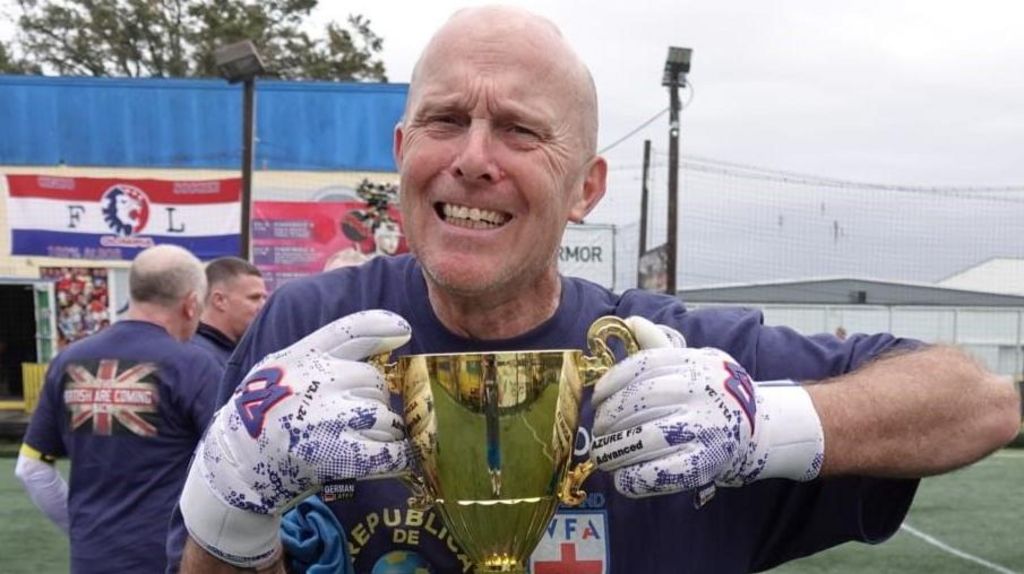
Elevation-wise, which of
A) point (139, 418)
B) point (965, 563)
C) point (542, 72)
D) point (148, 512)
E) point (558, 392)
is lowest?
point (965, 563)

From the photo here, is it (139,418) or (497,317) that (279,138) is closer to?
(139,418)

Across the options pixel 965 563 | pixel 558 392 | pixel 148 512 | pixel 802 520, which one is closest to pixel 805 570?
pixel 965 563

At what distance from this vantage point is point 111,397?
376 cm

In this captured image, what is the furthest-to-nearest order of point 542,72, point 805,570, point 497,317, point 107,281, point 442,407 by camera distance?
1. point 107,281
2. point 805,570
3. point 497,317
4. point 542,72
5. point 442,407

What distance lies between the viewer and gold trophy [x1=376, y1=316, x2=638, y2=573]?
1.24m

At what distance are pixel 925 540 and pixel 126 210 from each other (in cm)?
845

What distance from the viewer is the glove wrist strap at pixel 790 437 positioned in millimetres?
1288

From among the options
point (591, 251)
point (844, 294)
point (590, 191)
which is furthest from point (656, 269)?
point (844, 294)

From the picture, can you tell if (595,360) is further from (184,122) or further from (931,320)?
(931,320)

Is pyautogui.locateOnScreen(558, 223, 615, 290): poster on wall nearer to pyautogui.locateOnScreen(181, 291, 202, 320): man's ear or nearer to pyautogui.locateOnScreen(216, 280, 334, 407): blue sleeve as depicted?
pyautogui.locateOnScreen(181, 291, 202, 320): man's ear

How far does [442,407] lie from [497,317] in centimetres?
28

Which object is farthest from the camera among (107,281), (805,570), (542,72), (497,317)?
(107,281)

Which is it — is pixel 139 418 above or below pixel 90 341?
below

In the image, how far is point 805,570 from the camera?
22.3 ft
